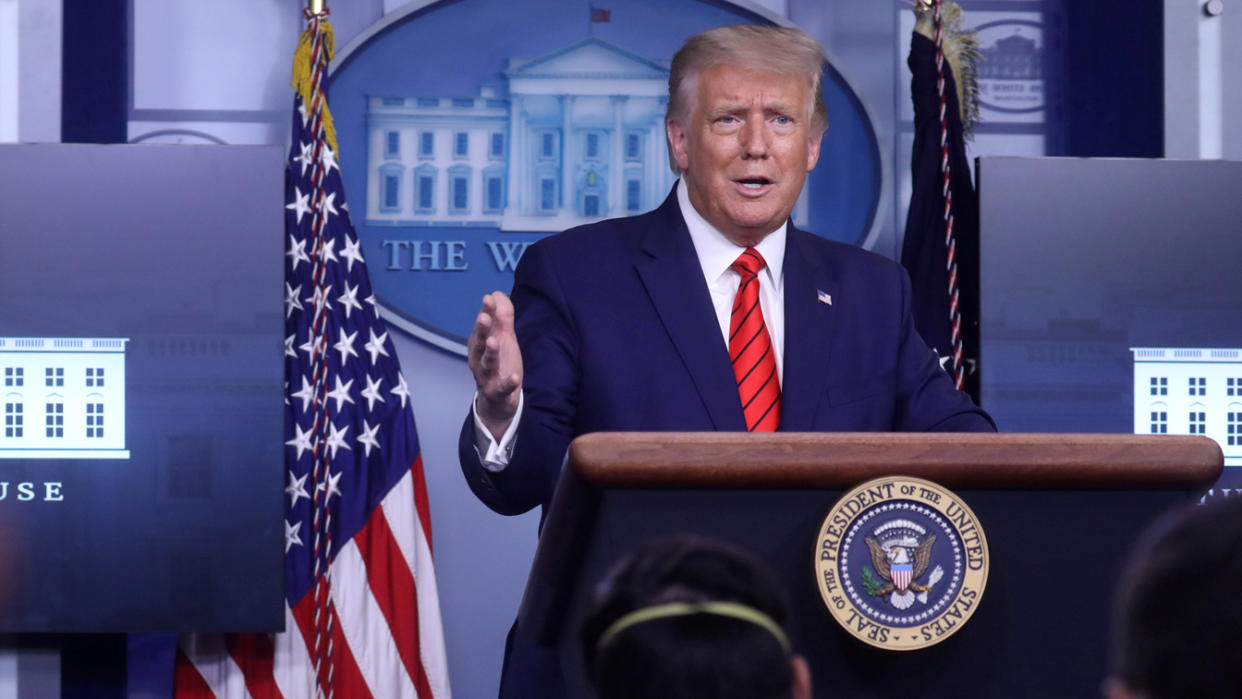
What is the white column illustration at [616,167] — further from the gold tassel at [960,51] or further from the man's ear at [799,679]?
the man's ear at [799,679]

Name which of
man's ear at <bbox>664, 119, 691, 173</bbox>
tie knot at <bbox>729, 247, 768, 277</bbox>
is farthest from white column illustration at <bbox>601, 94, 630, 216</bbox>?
tie knot at <bbox>729, 247, 768, 277</bbox>

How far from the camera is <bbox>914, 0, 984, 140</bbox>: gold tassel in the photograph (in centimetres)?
328

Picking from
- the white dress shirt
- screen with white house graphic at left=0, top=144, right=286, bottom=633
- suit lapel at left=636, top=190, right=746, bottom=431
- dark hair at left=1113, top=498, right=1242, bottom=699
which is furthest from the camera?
screen with white house graphic at left=0, top=144, right=286, bottom=633

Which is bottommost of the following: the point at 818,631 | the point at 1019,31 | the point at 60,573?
the point at 60,573

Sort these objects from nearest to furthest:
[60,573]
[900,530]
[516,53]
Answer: [900,530] < [60,573] < [516,53]

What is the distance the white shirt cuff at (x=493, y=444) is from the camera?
1.50 metres

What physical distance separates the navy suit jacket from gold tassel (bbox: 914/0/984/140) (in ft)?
4.88

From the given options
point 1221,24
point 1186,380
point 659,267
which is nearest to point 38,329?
point 659,267

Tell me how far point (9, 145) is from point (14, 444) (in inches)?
28.0

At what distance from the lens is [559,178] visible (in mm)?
3533

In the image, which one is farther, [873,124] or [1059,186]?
[873,124]

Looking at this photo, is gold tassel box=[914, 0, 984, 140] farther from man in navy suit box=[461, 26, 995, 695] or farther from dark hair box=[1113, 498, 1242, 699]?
dark hair box=[1113, 498, 1242, 699]

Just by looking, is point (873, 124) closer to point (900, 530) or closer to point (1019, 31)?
point (1019, 31)

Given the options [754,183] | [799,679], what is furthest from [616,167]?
[799,679]
